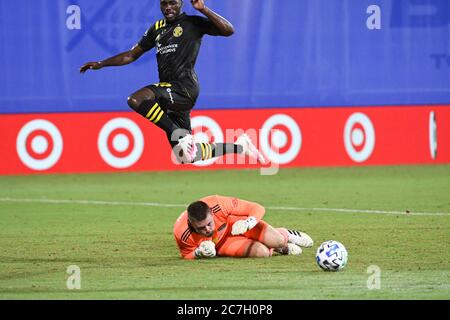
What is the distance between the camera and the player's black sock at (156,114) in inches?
452

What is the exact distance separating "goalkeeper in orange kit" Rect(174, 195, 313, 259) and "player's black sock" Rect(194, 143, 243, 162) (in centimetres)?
165

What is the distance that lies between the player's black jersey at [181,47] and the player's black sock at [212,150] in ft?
2.03

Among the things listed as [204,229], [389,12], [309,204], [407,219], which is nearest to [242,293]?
[204,229]

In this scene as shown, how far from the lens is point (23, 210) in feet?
49.4

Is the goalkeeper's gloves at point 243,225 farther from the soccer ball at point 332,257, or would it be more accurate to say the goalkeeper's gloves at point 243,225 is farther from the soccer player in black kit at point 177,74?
the soccer player in black kit at point 177,74

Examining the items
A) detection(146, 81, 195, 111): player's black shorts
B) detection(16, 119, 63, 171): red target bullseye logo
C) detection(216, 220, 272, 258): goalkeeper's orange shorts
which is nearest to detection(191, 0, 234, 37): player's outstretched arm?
detection(146, 81, 195, 111): player's black shorts

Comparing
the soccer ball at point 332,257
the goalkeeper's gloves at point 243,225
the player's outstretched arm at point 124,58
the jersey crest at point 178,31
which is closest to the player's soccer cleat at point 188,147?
the jersey crest at point 178,31

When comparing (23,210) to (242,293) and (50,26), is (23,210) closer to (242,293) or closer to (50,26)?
(50,26)

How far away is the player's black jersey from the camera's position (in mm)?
12031

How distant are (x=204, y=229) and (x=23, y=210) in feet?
18.9

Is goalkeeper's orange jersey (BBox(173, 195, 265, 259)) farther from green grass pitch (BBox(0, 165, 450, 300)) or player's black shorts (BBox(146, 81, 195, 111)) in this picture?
player's black shorts (BBox(146, 81, 195, 111))

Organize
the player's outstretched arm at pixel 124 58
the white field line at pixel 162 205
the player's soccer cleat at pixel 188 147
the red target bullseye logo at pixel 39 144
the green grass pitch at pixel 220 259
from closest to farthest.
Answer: the green grass pitch at pixel 220 259 → the player's soccer cleat at pixel 188 147 → the player's outstretched arm at pixel 124 58 → the white field line at pixel 162 205 → the red target bullseye logo at pixel 39 144

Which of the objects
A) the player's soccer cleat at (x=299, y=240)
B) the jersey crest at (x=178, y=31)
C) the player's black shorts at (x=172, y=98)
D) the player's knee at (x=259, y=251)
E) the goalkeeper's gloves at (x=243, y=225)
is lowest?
the player's knee at (x=259, y=251)

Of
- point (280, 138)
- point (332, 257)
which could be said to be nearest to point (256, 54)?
point (280, 138)
